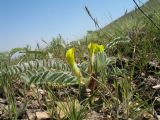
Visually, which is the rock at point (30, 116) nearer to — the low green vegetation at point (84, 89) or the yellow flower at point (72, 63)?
the low green vegetation at point (84, 89)

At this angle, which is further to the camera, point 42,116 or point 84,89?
point 84,89

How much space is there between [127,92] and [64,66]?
2.40 ft

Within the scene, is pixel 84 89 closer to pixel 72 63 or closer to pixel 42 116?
pixel 72 63

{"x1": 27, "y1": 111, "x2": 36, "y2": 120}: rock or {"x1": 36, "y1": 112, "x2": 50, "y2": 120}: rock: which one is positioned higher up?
{"x1": 27, "y1": 111, "x2": 36, "y2": 120}: rock

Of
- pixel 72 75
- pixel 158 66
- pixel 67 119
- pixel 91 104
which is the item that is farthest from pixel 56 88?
pixel 158 66

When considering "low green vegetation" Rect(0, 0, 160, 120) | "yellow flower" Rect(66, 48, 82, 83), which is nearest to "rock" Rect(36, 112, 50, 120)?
"low green vegetation" Rect(0, 0, 160, 120)

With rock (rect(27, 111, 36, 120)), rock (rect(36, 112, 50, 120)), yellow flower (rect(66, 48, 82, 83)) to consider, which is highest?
yellow flower (rect(66, 48, 82, 83))

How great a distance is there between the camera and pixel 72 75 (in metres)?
2.60

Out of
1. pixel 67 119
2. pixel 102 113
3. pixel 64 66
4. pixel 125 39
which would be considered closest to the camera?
pixel 67 119

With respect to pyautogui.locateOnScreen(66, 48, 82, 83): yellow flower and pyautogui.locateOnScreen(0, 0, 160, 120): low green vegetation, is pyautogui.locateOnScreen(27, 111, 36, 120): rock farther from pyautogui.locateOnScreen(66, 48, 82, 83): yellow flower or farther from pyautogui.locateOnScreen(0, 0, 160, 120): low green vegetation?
pyautogui.locateOnScreen(66, 48, 82, 83): yellow flower

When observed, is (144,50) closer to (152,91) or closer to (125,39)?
(125,39)

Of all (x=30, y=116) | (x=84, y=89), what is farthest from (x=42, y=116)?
(x=84, y=89)

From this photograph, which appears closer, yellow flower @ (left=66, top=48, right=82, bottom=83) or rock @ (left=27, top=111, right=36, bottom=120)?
rock @ (left=27, top=111, right=36, bottom=120)

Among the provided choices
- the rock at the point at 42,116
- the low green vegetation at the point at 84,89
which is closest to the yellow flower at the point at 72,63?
the low green vegetation at the point at 84,89
